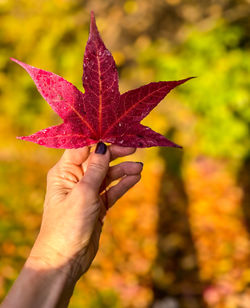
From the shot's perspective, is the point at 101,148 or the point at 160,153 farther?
the point at 160,153

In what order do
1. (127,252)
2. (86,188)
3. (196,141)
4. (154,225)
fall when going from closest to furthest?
(86,188), (127,252), (154,225), (196,141)

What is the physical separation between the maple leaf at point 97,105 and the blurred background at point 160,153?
94.4 inches

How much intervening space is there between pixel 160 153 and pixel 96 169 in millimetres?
4396

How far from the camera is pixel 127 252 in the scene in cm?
421

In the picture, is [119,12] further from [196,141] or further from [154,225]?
[154,225]

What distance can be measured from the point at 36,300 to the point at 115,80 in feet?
3.60

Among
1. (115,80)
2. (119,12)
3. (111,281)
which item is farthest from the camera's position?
(119,12)

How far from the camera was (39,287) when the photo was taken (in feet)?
5.22

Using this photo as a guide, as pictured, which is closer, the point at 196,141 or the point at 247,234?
the point at 247,234

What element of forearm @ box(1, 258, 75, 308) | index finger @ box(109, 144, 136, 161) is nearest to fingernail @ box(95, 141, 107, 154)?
index finger @ box(109, 144, 136, 161)

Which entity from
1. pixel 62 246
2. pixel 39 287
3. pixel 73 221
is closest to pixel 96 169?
pixel 73 221

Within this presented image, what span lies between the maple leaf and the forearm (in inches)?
25.6

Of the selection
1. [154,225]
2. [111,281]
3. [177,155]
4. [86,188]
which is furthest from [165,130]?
[86,188]

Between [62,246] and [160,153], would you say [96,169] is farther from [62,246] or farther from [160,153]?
[160,153]
